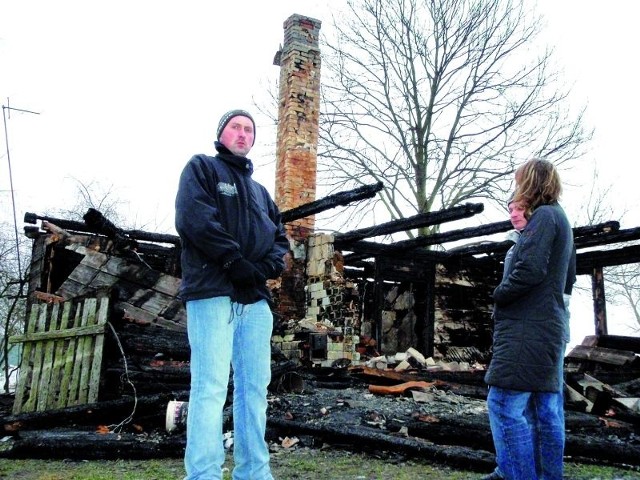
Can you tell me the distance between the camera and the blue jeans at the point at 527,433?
2.95 m

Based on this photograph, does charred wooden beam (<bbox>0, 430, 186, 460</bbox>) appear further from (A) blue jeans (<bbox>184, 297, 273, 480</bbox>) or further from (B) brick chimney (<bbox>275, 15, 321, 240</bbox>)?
(B) brick chimney (<bbox>275, 15, 321, 240</bbox>)

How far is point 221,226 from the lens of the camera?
2838 millimetres

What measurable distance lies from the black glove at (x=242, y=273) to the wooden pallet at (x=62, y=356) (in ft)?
13.2

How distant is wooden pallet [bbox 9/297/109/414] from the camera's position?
632 cm

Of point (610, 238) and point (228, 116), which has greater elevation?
point (610, 238)

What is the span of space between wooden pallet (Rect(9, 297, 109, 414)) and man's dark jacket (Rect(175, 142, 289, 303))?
3868mm

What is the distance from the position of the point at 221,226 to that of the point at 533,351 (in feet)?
5.60

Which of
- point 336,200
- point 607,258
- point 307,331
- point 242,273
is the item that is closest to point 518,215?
point 242,273

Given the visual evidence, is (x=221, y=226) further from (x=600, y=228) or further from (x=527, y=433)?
(x=600, y=228)

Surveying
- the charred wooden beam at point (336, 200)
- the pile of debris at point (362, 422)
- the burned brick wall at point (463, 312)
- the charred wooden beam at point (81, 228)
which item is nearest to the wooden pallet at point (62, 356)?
the pile of debris at point (362, 422)

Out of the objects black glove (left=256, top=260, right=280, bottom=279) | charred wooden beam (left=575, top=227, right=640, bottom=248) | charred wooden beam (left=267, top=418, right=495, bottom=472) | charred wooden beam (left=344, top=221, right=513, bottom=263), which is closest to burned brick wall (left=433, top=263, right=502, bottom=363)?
charred wooden beam (left=344, top=221, right=513, bottom=263)

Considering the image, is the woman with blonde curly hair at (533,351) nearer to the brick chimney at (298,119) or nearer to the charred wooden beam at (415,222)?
the charred wooden beam at (415,222)

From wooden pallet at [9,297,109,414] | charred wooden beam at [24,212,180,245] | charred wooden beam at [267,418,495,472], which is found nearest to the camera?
charred wooden beam at [267,418,495,472]

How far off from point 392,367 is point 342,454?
6.69 m
